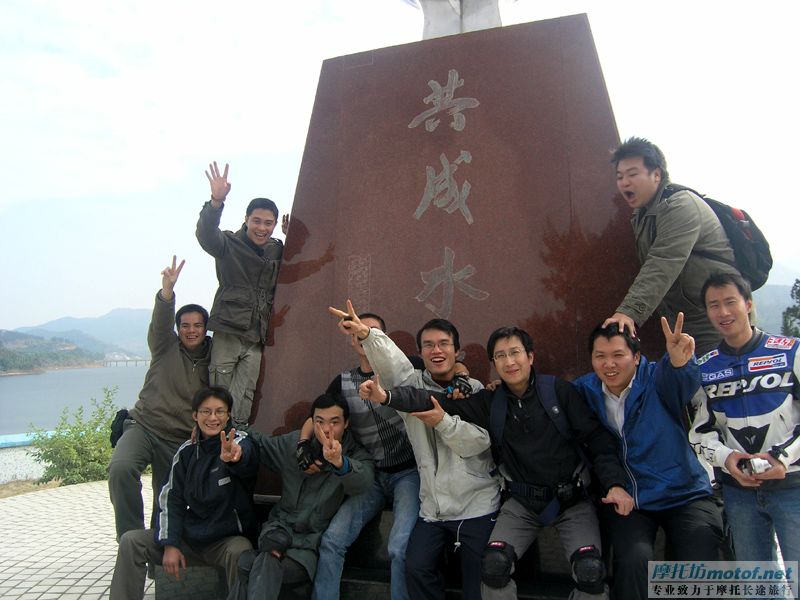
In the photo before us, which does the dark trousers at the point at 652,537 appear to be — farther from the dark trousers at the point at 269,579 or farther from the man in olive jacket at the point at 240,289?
the man in olive jacket at the point at 240,289

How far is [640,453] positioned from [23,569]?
389 cm

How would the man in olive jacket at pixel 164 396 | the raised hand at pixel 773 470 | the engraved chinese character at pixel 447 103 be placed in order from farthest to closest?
the engraved chinese character at pixel 447 103 < the man in olive jacket at pixel 164 396 < the raised hand at pixel 773 470

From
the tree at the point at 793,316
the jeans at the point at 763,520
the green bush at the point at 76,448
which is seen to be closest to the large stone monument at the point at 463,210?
the jeans at the point at 763,520

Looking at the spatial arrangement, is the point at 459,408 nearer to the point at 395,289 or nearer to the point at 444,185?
the point at 395,289

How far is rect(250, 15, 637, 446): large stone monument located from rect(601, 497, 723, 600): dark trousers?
101 cm

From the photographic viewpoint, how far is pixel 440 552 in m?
2.23

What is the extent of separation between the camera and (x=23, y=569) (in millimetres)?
3697

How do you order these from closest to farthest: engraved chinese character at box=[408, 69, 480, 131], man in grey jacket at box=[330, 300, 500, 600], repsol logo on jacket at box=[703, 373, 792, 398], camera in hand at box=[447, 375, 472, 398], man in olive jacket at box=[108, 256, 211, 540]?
repsol logo on jacket at box=[703, 373, 792, 398]
man in grey jacket at box=[330, 300, 500, 600]
camera in hand at box=[447, 375, 472, 398]
man in olive jacket at box=[108, 256, 211, 540]
engraved chinese character at box=[408, 69, 480, 131]

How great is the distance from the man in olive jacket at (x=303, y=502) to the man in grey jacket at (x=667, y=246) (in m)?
1.22

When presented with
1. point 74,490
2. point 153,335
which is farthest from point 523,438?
point 74,490

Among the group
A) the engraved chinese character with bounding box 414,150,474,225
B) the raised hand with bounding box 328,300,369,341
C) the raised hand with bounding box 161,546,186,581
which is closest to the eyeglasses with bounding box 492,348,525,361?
the raised hand with bounding box 328,300,369,341

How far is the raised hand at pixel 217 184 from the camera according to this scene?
3.18m

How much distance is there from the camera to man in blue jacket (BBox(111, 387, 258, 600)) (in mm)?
2436

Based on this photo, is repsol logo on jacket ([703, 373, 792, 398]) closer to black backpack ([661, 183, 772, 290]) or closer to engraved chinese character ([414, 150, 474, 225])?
black backpack ([661, 183, 772, 290])
